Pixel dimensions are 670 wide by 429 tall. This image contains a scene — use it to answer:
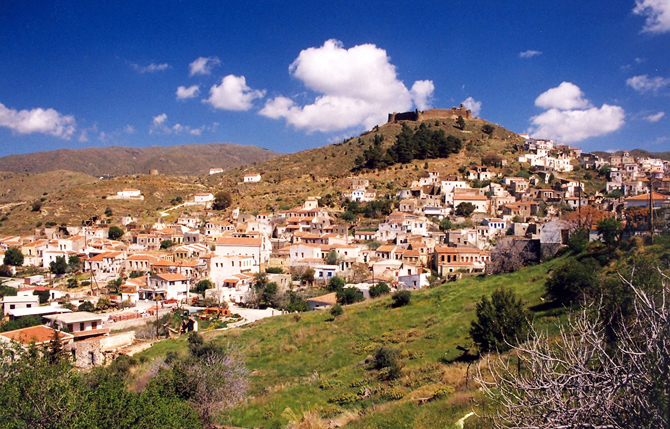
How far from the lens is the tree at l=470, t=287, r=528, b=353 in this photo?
41.1 ft

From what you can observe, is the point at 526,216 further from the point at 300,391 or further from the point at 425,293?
the point at 300,391

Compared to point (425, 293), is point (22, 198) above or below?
above

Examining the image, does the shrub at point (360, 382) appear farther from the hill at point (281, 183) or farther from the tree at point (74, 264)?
the hill at point (281, 183)

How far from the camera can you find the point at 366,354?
18.0m

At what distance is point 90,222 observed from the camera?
6003 cm

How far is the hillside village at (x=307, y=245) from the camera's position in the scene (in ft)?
98.1

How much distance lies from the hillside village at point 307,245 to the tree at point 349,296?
30.2 inches

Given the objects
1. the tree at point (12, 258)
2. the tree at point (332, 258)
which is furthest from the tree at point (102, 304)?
the tree at point (12, 258)

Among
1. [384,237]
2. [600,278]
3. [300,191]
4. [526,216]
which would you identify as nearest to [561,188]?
[526,216]

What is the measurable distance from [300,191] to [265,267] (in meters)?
27.7

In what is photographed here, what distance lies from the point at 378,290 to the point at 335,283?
4.87m

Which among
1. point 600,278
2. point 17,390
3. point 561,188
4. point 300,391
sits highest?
point 561,188

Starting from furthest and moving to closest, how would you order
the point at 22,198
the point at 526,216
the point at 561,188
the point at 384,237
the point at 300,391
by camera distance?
1. the point at 22,198
2. the point at 561,188
3. the point at 526,216
4. the point at 384,237
5. the point at 300,391

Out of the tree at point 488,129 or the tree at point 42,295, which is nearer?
the tree at point 42,295
